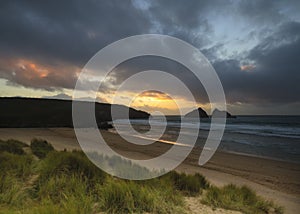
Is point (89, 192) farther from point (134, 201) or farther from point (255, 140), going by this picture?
point (255, 140)

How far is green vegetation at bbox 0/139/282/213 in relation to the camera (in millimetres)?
4180

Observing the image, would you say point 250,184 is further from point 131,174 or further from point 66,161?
point 66,161

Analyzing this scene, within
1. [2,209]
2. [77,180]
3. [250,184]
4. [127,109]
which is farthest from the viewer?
[127,109]

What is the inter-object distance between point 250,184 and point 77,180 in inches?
248

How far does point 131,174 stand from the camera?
6.09m

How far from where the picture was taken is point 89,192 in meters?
4.76

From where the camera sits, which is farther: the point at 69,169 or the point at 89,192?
the point at 69,169

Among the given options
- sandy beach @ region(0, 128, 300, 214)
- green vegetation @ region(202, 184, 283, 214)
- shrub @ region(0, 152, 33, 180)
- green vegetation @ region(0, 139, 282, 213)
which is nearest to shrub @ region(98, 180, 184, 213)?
green vegetation @ region(0, 139, 282, 213)

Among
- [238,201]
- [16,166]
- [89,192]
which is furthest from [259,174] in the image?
[16,166]

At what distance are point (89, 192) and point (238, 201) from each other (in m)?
3.36

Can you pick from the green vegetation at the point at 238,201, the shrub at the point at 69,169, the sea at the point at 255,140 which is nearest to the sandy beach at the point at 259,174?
the green vegetation at the point at 238,201

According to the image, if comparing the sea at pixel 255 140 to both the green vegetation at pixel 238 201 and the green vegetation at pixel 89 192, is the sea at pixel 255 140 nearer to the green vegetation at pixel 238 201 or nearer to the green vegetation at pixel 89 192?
the green vegetation at pixel 238 201

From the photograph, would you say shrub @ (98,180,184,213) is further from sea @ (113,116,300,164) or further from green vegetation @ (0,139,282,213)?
sea @ (113,116,300,164)

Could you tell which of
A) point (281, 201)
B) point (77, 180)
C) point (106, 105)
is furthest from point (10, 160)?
point (106, 105)
